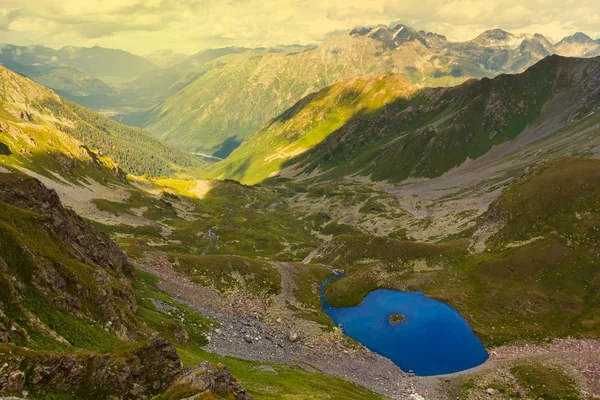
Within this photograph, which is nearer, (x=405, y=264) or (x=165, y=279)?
(x=165, y=279)

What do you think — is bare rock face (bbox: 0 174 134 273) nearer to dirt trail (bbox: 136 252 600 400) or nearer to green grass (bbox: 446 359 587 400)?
dirt trail (bbox: 136 252 600 400)

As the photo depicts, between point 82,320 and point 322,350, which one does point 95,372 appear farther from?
point 322,350

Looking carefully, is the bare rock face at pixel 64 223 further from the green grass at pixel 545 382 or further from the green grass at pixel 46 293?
the green grass at pixel 545 382

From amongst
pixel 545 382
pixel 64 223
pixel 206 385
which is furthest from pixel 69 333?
pixel 545 382

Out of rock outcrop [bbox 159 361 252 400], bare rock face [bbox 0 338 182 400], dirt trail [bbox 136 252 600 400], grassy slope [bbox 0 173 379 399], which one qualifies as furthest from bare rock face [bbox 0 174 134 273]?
rock outcrop [bbox 159 361 252 400]

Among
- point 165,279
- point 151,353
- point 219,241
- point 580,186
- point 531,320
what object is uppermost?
point 580,186

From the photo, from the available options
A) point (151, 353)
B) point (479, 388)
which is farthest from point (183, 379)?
point (479, 388)

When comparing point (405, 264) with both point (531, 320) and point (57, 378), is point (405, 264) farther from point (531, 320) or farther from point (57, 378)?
point (57, 378)
